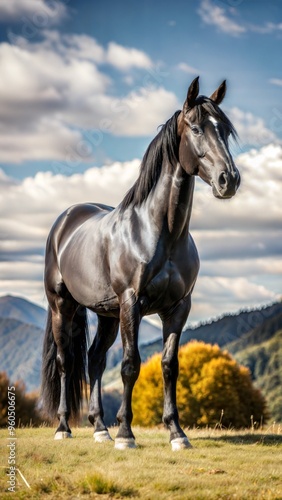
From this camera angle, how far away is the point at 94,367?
10781 mm

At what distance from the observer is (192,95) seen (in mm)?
8297

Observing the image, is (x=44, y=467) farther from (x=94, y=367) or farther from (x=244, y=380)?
(x=244, y=380)

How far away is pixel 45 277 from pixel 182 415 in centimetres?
3555

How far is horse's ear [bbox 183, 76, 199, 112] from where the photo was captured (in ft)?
26.8

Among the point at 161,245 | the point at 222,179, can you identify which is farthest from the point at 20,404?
the point at 222,179

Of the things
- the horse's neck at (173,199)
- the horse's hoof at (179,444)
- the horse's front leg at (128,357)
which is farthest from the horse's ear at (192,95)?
the horse's hoof at (179,444)

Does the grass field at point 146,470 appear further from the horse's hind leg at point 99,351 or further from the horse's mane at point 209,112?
the horse's mane at point 209,112

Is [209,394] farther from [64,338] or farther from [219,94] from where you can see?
[219,94]

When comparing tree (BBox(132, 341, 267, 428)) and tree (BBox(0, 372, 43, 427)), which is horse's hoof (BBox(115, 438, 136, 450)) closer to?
tree (BBox(0, 372, 43, 427))

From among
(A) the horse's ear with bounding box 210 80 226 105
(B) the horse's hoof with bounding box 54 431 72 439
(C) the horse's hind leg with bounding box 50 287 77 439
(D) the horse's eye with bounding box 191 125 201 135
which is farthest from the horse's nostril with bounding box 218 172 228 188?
(B) the horse's hoof with bounding box 54 431 72 439

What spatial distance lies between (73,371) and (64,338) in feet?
2.20

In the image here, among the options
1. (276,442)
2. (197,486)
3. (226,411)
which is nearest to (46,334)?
(276,442)

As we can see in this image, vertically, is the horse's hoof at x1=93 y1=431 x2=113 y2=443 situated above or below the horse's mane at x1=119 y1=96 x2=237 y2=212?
below

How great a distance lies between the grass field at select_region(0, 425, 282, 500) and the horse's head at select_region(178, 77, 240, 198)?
307 centimetres
